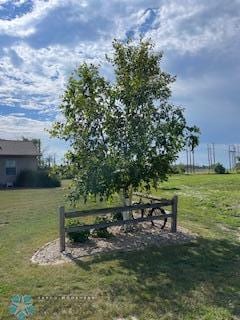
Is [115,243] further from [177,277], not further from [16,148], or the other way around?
[16,148]

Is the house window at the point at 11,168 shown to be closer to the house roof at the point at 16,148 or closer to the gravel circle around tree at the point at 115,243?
the house roof at the point at 16,148

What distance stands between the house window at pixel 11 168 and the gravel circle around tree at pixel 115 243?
24.3 metres

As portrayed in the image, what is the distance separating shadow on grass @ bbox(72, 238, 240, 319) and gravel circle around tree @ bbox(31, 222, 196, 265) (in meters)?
0.39

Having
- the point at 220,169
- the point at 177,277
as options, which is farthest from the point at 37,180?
the point at 177,277

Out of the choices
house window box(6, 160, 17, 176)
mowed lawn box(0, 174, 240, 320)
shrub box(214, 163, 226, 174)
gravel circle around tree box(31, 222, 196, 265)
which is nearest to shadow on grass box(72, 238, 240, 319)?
mowed lawn box(0, 174, 240, 320)

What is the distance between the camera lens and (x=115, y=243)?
9609 millimetres

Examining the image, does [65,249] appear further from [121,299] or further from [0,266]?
[121,299]

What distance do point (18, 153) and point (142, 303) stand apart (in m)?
29.8

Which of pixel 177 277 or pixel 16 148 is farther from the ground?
pixel 16 148

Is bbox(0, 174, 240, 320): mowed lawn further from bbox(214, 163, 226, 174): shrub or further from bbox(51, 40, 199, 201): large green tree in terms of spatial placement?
bbox(214, 163, 226, 174): shrub

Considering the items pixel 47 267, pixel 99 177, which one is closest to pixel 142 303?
pixel 47 267

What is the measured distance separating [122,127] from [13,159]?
25614 mm

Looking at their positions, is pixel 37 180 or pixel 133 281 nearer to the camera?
pixel 133 281

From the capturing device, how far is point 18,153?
34250 millimetres
